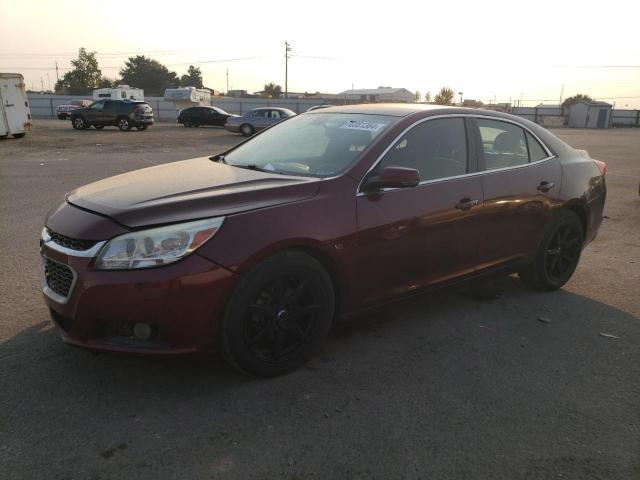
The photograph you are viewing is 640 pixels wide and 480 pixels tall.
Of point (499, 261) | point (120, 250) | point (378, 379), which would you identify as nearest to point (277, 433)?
point (378, 379)

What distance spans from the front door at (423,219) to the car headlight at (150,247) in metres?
1.07

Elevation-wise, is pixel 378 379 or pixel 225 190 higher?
pixel 225 190

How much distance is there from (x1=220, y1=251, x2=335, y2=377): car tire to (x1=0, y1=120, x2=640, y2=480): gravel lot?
0.15 m

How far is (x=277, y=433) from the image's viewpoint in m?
2.67

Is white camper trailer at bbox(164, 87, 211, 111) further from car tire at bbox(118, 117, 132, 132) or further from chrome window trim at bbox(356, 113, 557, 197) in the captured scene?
chrome window trim at bbox(356, 113, 557, 197)

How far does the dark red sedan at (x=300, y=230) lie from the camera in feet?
9.00

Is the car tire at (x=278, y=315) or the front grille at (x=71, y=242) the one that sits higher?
the front grille at (x=71, y=242)

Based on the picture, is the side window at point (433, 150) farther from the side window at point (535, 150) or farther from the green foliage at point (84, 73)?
the green foliage at point (84, 73)

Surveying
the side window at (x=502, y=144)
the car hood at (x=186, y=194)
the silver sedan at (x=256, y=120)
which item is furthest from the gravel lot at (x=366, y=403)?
the silver sedan at (x=256, y=120)

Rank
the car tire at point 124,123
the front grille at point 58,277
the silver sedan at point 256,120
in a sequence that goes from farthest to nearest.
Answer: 1. the car tire at point 124,123
2. the silver sedan at point 256,120
3. the front grille at point 58,277

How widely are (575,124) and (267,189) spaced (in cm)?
5904

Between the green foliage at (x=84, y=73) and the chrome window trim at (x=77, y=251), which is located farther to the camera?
the green foliage at (x=84, y=73)

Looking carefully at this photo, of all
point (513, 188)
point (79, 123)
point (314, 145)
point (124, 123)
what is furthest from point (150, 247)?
point (79, 123)

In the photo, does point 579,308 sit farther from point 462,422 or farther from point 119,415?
point 119,415
